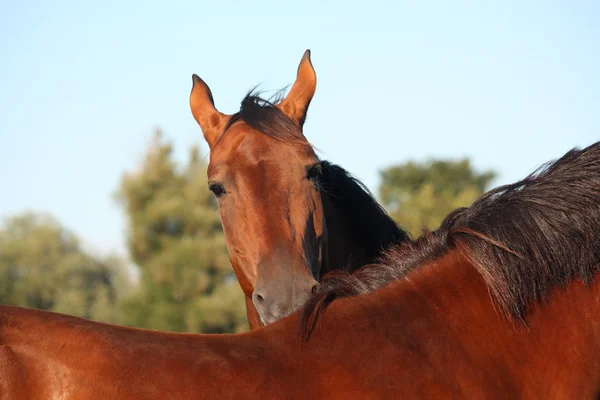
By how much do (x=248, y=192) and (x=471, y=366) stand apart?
240 centimetres

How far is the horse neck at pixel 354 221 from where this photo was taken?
563 cm

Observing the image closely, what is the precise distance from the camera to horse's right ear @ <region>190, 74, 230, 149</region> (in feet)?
18.5

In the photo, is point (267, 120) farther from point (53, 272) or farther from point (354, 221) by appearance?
point (53, 272)

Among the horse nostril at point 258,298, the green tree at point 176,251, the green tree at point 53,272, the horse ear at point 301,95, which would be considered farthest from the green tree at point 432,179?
the horse nostril at point 258,298

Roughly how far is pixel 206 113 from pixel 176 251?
80.9ft

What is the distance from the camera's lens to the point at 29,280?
135 feet

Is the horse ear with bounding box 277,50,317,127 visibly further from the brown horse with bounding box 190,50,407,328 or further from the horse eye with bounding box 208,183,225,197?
the horse eye with bounding box 208,183,225,197

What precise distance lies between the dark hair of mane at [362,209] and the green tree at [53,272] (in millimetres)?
31482

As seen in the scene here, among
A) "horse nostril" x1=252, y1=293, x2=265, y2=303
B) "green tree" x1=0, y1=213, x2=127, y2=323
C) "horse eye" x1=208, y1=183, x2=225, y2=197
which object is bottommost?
"horse nostril" x1=252, y1=293, x2=265, y2=303

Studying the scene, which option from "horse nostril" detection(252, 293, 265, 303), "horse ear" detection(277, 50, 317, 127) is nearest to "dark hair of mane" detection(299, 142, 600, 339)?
"horse nostril" detection(252, 293, 265, 303)

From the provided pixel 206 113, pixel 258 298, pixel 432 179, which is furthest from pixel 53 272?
pixel 258 298

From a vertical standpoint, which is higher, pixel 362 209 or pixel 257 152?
pixel 257 152

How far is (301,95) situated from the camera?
5797mm

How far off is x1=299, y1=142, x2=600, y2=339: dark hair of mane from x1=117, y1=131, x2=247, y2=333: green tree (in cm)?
2453
